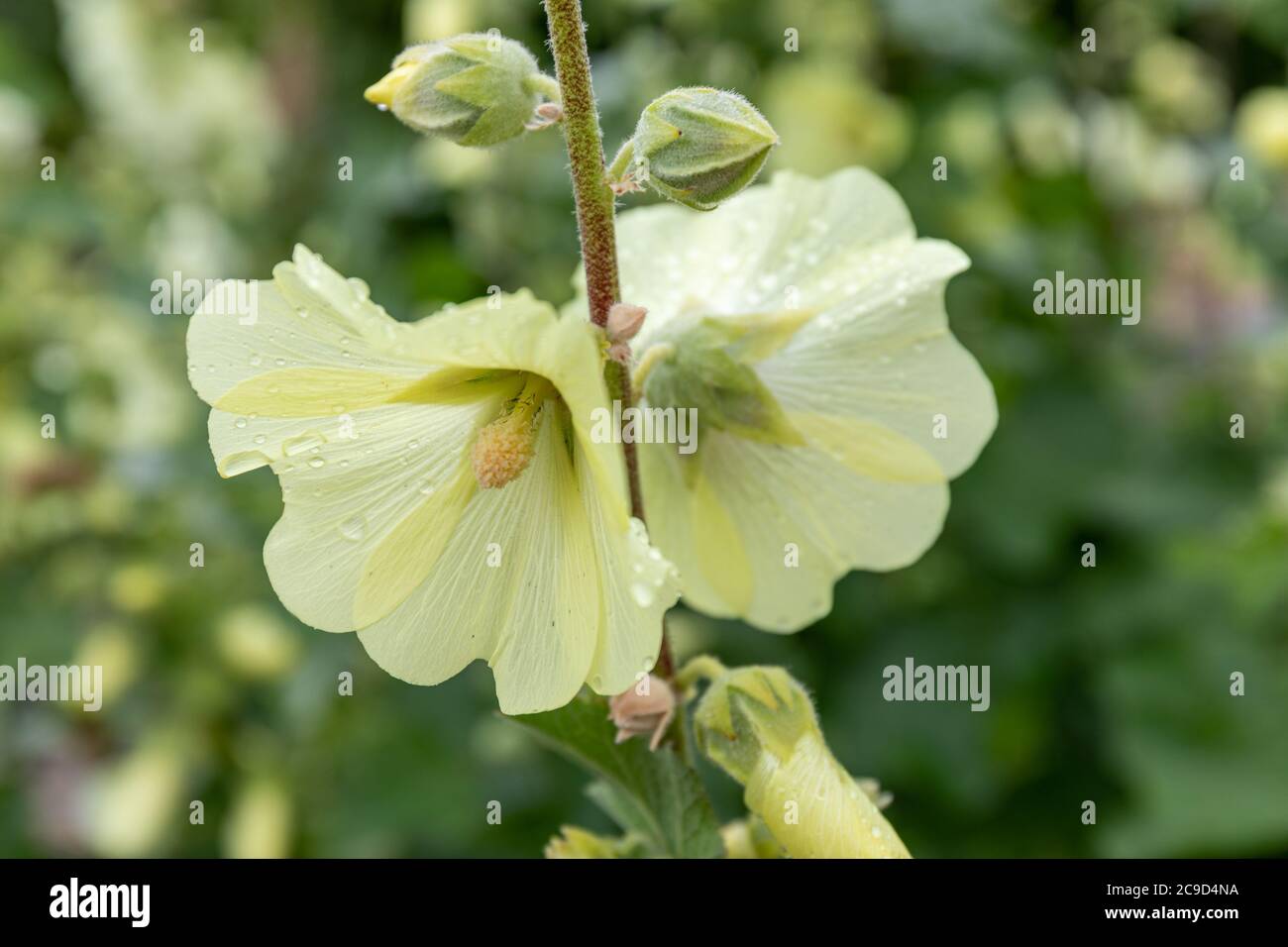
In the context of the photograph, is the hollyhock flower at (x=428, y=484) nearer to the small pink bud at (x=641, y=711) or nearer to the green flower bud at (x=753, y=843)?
the small pink bud at (x=641, y=711)

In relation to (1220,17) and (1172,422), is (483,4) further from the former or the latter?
(1220,17)

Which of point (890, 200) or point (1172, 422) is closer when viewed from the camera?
point (890, 200)

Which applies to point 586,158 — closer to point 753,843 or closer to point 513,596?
point 513,596

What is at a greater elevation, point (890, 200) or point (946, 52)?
point (946, 52)

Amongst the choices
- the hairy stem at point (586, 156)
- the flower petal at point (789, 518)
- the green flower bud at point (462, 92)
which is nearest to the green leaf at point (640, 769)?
the flower petal at point (789, 518)

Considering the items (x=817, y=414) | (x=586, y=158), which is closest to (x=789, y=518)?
(x=817, y=414)
